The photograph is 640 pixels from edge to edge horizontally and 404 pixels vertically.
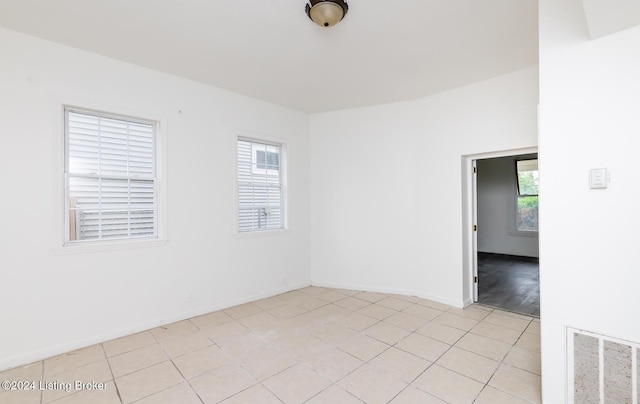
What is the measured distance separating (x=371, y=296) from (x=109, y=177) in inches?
144

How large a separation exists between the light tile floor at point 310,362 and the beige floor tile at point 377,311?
0.01 m

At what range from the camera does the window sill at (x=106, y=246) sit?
2746mm

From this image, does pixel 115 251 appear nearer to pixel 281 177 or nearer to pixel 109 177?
pixel 109 177

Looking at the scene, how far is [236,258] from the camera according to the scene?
3953 millimetres

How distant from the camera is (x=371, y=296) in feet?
14.0

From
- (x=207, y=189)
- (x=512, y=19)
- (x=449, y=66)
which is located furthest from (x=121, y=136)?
(x=512, y=19)

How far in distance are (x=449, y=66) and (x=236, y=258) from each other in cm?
355

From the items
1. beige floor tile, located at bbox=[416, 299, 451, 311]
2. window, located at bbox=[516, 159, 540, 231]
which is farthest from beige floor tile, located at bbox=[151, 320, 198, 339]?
window, located at bbox=[516, 159, 540, 231]

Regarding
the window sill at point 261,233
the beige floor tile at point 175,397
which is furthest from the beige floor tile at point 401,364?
the window sill at point 261,233

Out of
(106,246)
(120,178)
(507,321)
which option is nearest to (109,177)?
(120,178)

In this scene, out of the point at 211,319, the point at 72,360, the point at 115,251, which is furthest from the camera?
the point at 211,319

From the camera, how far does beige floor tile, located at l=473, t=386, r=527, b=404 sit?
199 centimetres

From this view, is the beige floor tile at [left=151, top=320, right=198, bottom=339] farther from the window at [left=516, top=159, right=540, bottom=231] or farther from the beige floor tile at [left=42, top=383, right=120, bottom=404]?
the window at [left=516, top=159, right=540, bottom=231]

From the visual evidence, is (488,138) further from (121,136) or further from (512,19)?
(121,136)
